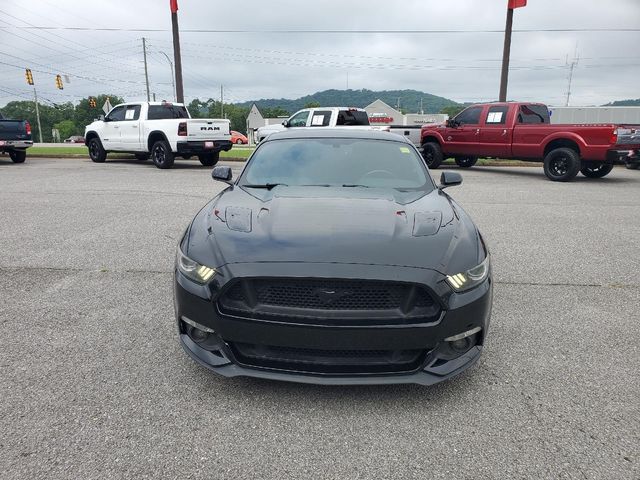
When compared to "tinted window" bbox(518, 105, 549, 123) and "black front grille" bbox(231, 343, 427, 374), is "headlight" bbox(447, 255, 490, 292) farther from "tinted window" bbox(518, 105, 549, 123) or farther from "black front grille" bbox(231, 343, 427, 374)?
"tinted window" bbox(518, 105, 549, 123)

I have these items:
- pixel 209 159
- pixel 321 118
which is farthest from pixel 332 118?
pixel 209 159

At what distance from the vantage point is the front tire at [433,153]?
15.4m

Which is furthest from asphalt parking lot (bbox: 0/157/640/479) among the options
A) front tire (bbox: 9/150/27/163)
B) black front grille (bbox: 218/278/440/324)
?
front tire (bbox: 9/150/27/163)

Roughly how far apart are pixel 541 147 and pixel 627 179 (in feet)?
9.22

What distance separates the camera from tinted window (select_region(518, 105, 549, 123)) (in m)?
13.5

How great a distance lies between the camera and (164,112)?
15.0 metres

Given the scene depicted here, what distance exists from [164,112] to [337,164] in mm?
12508

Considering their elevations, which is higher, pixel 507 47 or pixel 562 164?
pixel 507 47

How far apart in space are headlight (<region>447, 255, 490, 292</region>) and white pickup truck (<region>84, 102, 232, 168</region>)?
42.3 feet

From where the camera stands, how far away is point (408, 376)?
250 cm

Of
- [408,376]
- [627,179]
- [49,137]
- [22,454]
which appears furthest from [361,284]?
[49,137]

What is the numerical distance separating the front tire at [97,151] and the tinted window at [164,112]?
271cm

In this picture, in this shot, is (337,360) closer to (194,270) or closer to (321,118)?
(194,270)

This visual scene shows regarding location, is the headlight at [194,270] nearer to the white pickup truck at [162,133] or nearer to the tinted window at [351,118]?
the white pickup truck at [162,133]
